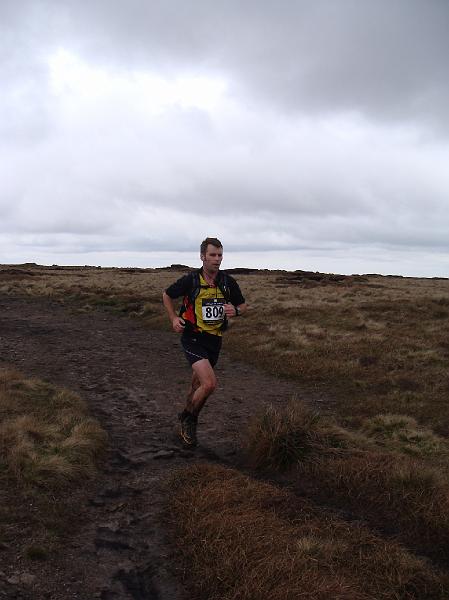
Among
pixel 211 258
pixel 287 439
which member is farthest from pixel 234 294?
pixel 287 439

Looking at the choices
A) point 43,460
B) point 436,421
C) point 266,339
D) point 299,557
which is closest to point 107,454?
point 43,460

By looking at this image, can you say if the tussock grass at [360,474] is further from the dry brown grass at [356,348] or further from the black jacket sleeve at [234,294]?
the dry brown grass at [356,348]

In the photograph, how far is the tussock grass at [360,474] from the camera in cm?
508

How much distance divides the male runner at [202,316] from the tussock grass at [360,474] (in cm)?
92

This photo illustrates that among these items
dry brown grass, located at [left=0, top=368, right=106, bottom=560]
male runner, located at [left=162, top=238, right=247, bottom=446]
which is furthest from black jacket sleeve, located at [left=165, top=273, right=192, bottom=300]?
dry brown grass, located at [left=0, top=368, right=106, bottom=560]

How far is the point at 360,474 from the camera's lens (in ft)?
19.5

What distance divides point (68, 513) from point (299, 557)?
2.50m

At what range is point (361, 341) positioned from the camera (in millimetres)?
16609

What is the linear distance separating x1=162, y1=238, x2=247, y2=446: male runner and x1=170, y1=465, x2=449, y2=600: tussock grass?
6.24 ft

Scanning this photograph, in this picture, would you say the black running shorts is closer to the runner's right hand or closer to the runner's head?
the runner's right hand

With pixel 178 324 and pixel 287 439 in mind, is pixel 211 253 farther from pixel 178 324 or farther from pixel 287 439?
pixel 287 439

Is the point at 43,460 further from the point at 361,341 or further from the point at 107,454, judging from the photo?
the point at 361,341

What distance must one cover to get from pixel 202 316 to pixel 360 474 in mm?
2965

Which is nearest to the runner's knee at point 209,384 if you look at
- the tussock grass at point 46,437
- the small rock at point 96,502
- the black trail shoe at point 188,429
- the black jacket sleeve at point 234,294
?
the black trail shoe at point 188,429
